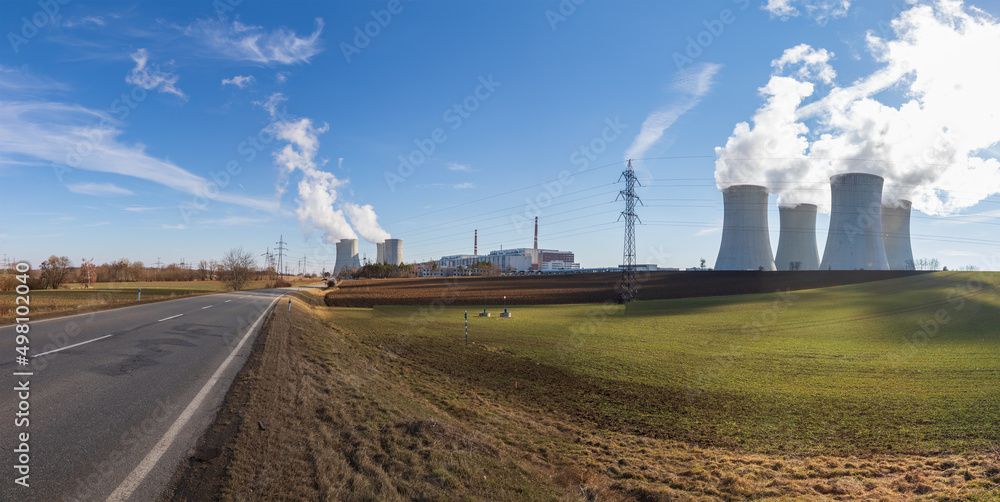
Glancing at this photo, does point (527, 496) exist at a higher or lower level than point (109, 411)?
lower

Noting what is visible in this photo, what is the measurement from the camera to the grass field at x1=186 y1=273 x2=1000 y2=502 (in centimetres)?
475

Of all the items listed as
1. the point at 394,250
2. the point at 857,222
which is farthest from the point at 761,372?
the point at 394,250

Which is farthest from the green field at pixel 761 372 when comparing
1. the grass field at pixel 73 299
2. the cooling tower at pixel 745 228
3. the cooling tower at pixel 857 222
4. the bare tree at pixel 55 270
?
the bare tree at pixel 55 270

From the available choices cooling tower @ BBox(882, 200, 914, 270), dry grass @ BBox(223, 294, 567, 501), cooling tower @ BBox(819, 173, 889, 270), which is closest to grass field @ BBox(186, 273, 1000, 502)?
dry grass @ BBox(223, 294, 567, 501)

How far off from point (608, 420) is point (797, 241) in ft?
210

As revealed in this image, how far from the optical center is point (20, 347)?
9.31 meters

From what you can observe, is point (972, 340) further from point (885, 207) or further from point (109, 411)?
Result: point (885, 207)

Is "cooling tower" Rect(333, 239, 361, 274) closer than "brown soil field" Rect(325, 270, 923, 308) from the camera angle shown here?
No

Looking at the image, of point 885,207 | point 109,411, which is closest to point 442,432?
point 109,411

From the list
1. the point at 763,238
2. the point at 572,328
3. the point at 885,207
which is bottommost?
the point at 572,328

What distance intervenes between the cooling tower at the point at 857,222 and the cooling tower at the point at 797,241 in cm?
1019

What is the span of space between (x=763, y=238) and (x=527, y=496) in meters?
57.4

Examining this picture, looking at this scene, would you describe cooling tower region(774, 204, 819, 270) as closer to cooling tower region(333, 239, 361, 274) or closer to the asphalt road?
the asphalt road

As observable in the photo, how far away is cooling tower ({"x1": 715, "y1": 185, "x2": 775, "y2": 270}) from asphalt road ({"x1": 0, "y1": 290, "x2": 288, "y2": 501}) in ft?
176
